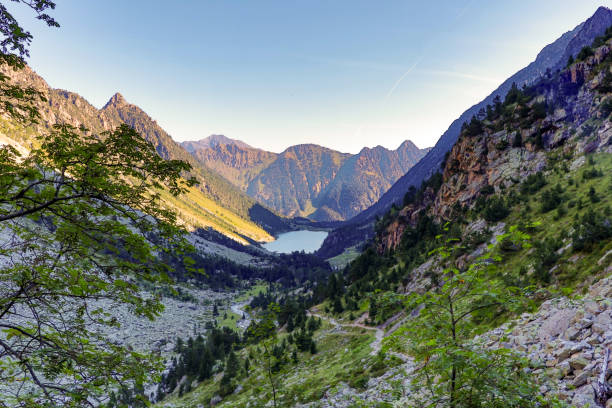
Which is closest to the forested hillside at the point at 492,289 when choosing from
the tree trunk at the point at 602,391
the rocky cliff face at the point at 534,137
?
the tree trunk at the point at 602,391

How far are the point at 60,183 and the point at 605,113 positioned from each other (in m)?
62.7

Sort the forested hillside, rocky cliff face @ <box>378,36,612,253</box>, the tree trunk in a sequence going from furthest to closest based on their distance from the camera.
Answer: rocky cliff face @ <box>378,36,612,253</box>
the tree trunk
the forested hillside

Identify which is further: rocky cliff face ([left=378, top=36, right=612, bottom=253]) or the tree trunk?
rocky cliff face ([left=378, top=36, right=612, bottom=253])

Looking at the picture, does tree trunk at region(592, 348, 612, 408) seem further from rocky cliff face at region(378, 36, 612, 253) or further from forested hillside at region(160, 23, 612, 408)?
rocky cliff face at region(378, 36, 612, 253)

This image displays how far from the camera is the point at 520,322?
15203mm

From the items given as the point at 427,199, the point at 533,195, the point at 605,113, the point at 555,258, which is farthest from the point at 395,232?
the point at 555,258

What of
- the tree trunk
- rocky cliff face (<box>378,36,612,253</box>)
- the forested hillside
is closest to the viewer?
the forested hillside

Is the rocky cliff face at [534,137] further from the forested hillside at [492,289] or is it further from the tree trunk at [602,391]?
the tree trunk at [602,391]

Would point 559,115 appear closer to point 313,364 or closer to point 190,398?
point 313,364

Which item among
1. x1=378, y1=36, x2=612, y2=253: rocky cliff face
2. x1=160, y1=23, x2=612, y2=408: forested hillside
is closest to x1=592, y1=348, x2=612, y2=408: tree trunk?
x1=160, y1=23, x2=612, y2=408: forested hillside

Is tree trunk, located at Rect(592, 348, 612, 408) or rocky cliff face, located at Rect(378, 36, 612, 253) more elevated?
rocky cliff face, located at Rect(378, 36, 612, 253)

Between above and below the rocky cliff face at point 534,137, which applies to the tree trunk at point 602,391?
below

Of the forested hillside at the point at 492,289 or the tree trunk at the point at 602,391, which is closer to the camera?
the forested hillside at the point at 492,289

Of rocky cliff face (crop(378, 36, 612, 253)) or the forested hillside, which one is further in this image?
rocky cliff face (crop(378, 36, 612, 253))
